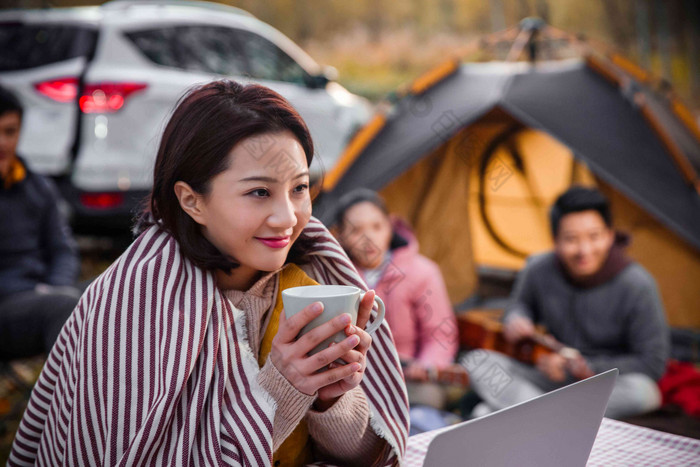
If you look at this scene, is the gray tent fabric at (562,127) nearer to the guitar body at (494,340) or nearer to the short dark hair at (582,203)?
the short dark hair at (582,203)

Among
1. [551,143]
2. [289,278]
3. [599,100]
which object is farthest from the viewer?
[551,143]

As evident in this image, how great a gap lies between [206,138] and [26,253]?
1975 mm

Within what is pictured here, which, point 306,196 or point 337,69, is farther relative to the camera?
point 337,69

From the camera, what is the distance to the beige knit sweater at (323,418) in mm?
916

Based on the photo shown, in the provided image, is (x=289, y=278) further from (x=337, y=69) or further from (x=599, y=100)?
(x=337, y=69)

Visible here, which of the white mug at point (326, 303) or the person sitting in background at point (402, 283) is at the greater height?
the white mug at point (326, 303)

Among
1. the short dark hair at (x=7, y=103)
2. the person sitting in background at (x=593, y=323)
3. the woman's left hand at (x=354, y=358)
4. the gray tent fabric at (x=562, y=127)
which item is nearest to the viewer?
the woman's left hand at (x=354, y=358)

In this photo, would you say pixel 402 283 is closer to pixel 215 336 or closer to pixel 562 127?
pixel 562 127

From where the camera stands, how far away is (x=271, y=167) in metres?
0.94

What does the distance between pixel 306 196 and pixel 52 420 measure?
1.63 feet

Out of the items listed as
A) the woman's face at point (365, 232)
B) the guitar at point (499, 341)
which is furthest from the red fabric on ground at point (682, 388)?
the woman's face at point (365, 232)

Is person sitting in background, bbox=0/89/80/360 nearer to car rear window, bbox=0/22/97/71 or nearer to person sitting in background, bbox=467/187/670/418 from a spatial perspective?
person sitting in background, bbox=467/187/670/418

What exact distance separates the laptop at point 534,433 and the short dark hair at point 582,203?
6.37 feet

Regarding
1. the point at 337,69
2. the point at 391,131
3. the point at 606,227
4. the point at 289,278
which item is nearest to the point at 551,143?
the point at 391,131
